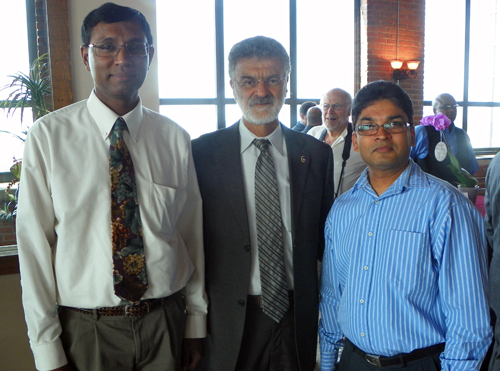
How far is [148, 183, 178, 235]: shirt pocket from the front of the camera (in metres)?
1.33

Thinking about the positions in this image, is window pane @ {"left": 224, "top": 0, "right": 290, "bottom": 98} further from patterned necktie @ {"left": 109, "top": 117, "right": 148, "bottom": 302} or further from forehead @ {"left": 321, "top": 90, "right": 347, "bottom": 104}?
patterned necktie @ {"left": 109, "top": 117, "right": 148, "bottom": 302}

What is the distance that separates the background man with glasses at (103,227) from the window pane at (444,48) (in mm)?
7649

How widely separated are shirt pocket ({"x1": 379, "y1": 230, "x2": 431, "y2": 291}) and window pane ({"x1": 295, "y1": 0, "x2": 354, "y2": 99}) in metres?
6.01

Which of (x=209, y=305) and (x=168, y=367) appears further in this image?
(x=209, y=305)

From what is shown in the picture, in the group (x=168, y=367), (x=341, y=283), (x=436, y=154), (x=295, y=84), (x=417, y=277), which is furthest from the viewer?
(x=295, y=84)

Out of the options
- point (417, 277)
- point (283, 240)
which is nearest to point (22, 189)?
point (283, 240)

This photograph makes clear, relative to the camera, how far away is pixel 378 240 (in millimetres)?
1290

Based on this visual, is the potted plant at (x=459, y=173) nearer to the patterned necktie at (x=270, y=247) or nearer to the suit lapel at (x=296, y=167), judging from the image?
the suit lapel at (x=296, y=167)

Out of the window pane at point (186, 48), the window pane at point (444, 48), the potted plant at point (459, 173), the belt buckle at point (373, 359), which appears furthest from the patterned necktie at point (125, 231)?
the window pane at point (444, 48)

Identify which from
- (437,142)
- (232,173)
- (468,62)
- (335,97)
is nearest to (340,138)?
(335,97)

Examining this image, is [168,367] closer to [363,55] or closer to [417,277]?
[417,277]

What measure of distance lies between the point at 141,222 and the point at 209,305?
0.48 metres

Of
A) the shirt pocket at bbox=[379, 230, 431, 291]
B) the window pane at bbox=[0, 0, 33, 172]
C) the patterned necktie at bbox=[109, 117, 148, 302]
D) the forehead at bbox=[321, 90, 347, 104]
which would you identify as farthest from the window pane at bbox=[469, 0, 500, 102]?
the patterned necktie at bbox=[109, 117, 148, 302]

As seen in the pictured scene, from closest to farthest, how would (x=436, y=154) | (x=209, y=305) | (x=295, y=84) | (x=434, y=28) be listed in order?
(x=209, y=305)
(x=436, y=154)
(x=295, y=84)
(x=434, y=28)
